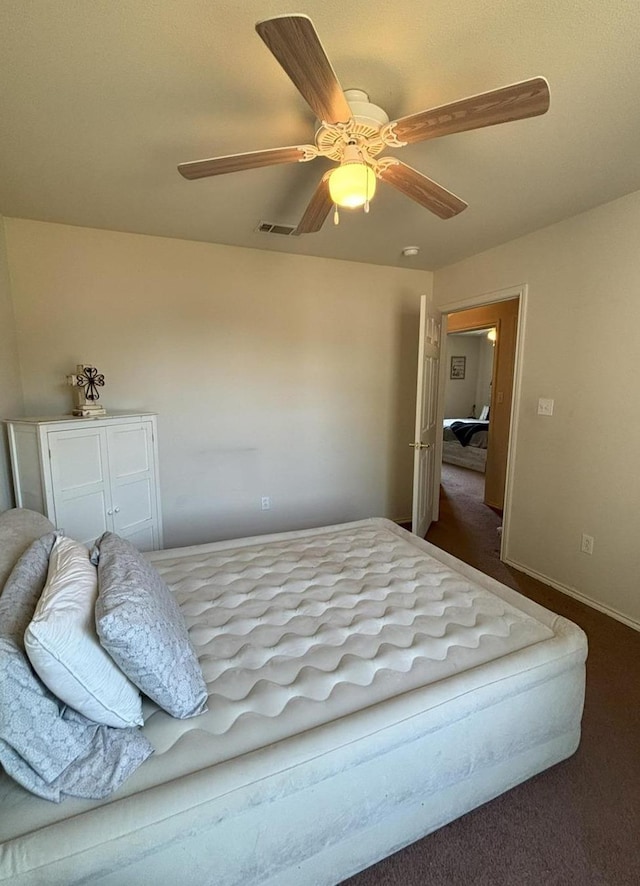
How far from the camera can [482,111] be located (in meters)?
1.13

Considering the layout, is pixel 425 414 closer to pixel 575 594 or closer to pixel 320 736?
pixel 575 594

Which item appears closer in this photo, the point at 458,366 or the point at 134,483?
the point at 134,483

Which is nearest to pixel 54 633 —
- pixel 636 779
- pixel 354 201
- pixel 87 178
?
pixel 354 201

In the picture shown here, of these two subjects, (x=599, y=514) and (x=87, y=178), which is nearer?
(x=87, y=178)

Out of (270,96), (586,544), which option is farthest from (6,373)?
(586,544)

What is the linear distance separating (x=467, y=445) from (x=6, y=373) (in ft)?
19.4

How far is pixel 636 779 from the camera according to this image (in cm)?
149

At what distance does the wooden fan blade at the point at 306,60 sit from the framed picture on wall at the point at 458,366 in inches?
329

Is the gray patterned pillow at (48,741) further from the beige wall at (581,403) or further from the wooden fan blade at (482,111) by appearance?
the beige wall at (581,403)

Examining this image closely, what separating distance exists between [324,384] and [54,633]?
2918 mm

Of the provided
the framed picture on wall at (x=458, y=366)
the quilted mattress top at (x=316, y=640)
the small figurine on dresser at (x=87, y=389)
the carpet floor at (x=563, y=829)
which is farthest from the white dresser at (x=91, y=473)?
the framed picture on wall at (x=458, y=366)

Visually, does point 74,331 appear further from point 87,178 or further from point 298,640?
point 298,640

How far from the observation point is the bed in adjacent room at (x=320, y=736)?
87 cm

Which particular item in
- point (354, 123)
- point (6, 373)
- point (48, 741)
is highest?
point (354, 123)
